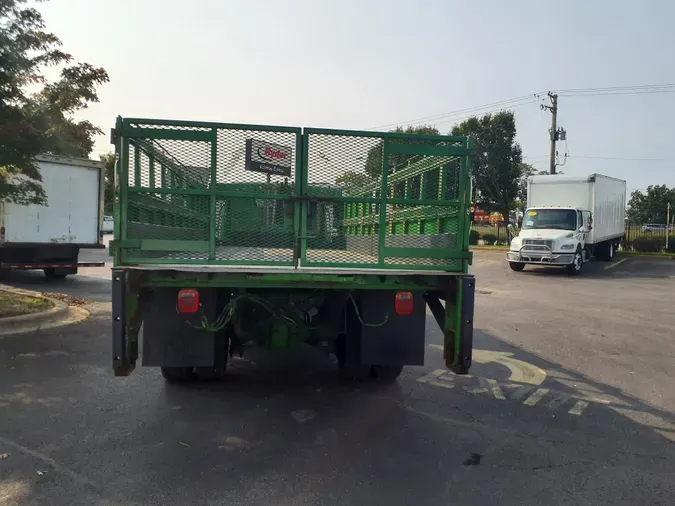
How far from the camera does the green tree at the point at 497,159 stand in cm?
3647

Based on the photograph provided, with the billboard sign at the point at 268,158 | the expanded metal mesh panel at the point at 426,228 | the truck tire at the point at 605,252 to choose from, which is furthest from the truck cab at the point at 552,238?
the billboard sign at the point at 268,158

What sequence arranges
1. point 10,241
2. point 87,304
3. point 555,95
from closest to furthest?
point 87,304, point 10,241, point 555,95

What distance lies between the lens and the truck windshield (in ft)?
65.2

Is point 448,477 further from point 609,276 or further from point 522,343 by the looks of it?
point 609,276


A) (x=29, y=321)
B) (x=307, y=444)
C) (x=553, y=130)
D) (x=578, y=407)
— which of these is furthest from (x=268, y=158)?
(x=553, y=130)

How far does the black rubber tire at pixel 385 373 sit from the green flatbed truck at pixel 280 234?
75 cm

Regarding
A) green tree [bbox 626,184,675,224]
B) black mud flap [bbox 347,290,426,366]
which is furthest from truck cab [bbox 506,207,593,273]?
green tree [bbox 626,184,675,224]

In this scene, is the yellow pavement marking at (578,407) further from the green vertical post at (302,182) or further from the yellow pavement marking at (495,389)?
the green vertical post at (302,182)

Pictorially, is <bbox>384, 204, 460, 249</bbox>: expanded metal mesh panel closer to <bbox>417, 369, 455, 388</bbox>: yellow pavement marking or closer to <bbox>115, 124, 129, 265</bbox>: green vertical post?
<bbox>417, 369, 455, 388</bbox>: yellow pavement marking

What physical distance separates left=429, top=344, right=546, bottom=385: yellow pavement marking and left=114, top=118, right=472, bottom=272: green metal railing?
2320 millimetres

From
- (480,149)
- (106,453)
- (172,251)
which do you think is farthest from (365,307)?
(480,149)

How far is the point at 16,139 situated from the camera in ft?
25.3

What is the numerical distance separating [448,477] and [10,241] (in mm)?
12155

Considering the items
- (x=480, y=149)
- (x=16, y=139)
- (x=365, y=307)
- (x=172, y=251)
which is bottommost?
(x=365, y=307)
